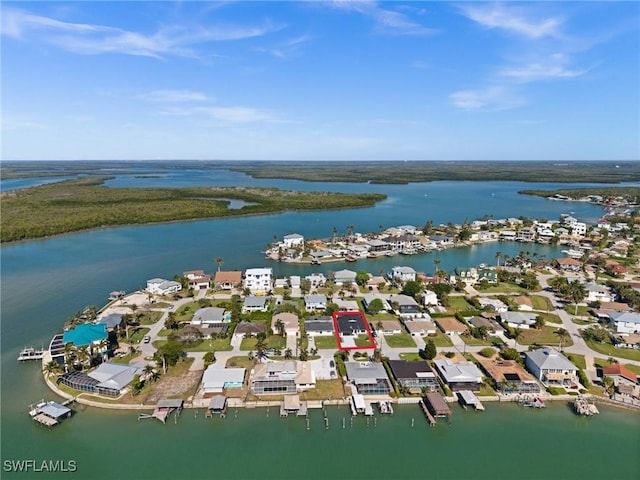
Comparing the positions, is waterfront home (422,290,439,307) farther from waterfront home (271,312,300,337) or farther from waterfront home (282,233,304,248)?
waterfront home (282,233,304,248)

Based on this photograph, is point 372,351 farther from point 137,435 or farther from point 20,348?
point 20,348

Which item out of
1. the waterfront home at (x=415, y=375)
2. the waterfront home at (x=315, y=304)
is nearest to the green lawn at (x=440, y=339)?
the waterfront home at (x=415, y=375)

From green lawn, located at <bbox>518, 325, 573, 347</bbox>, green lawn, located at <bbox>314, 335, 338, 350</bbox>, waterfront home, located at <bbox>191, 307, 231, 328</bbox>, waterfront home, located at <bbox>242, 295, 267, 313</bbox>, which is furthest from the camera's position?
waterfront home, located at <bbox>242, 295, 267, 313</bbox>

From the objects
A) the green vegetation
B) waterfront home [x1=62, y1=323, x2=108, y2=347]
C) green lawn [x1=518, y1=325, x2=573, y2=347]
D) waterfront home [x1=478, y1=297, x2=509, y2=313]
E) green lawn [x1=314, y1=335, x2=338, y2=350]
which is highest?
the green vegetation

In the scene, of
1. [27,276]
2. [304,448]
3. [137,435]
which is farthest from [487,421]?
[27,276]

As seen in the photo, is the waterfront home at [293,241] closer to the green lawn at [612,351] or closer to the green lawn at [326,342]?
the green lawn at [326,342]

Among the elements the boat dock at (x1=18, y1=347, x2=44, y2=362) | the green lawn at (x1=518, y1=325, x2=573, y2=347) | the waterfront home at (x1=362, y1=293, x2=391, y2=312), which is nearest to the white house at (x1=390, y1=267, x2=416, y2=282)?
the waterfront home at (x1=362, y1=293, x2=391, y2=312)
